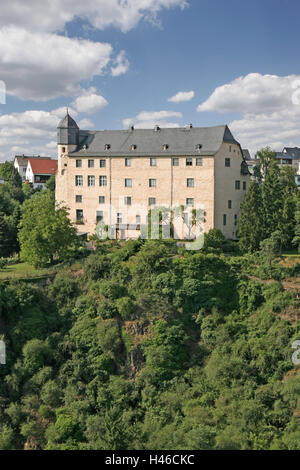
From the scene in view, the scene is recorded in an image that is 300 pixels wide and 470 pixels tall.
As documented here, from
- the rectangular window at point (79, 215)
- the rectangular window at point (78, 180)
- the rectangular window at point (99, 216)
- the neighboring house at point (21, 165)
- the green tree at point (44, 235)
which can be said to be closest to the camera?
the green tree at point (44, 235)

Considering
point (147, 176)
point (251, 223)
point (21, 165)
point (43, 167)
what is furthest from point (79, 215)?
point (21, 165)

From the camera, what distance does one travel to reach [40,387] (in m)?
28.1

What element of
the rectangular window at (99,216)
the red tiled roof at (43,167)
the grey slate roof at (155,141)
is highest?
the red tiled roof at (43,167)

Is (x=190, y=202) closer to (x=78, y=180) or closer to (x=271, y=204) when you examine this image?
(x=271, y=204)

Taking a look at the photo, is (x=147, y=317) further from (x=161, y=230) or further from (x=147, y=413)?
(x=161, y=230)

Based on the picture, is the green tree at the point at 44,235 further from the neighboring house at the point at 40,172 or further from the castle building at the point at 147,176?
the neighboring house at the point at 40,172

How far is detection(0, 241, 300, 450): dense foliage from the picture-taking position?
2442cm

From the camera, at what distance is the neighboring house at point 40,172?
93312 mm

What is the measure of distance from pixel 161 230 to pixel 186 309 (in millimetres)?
13389

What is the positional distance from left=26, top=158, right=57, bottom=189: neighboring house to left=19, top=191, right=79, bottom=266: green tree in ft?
180

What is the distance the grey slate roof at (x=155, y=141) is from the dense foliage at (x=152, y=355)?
1388cm

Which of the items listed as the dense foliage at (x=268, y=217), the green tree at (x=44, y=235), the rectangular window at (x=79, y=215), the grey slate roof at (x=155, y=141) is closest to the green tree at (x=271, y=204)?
the dense foliage at (x=268, y=217)

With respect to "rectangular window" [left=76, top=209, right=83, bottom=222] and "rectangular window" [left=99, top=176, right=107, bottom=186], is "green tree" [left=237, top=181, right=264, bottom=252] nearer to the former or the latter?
"rectangular window" [left=99, top=176, right=107, bottom=186]
